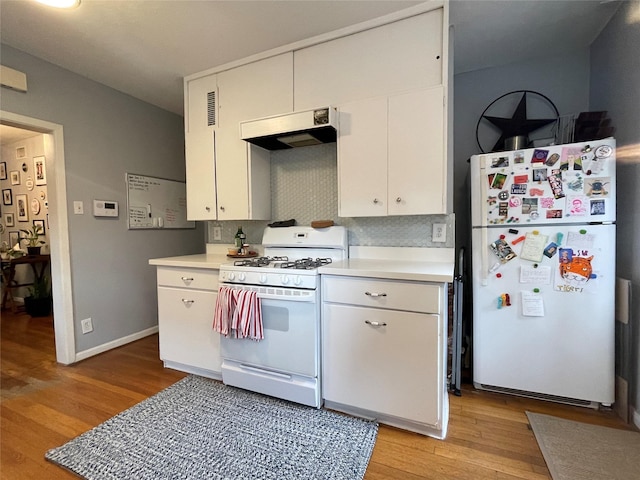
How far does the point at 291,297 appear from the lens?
176 cm

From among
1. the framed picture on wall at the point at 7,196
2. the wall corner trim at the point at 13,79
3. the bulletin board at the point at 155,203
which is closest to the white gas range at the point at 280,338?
the bulletin board at the point at 155,203

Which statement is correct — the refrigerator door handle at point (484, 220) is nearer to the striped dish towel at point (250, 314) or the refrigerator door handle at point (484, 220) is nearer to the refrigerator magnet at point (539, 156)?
the refrigerator magnet at point (539, 156)

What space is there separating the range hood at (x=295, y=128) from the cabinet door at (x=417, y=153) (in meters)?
0.42

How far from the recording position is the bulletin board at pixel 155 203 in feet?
9.86

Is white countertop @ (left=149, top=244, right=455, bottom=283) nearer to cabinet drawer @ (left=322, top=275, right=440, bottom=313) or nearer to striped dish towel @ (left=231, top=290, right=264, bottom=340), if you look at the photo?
cabinet drawer @ (left=322, top=275, right=440, bottom=313)

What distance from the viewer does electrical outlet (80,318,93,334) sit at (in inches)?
102

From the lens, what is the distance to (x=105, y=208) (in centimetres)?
274

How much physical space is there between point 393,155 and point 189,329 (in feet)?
6.32

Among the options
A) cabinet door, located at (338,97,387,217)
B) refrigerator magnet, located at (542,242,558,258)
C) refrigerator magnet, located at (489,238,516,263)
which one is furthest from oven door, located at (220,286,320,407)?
refrigerator magnet, located at (542,242,558,258)

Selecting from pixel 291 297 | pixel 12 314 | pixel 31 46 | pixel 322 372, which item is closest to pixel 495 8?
pixel 291 297

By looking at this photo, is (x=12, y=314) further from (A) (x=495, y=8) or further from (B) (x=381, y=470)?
(A) (x=495, y=8)

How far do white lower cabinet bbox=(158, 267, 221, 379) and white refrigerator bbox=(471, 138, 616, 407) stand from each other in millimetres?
1841

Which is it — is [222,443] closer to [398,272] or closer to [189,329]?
[189,329]

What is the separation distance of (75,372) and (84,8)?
2560 millimetres
